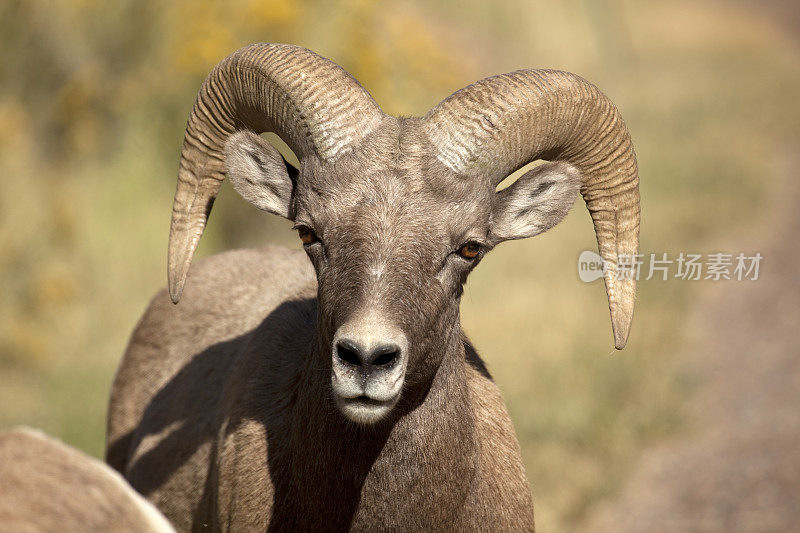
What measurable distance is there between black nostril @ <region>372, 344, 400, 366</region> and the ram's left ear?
1.28 meters

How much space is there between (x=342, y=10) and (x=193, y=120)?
808cm

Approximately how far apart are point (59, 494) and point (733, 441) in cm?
848

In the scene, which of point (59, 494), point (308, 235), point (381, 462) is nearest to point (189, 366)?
point (308, 235)

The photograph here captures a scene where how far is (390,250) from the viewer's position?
432cm

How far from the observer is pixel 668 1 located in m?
46.0

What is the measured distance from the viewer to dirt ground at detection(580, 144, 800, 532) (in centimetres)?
861

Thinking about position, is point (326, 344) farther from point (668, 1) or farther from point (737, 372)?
point (668, 1)

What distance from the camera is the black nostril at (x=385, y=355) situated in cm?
395

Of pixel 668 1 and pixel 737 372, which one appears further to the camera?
pixel 668 1

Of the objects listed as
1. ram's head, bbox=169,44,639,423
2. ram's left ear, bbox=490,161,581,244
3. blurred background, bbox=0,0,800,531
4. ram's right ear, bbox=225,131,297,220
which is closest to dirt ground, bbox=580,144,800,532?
blurred background, bbox=0,0,800,531

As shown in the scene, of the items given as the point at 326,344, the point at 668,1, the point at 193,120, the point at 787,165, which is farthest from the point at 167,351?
the point at 668,1

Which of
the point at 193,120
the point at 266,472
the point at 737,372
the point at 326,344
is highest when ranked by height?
the point at 193,120

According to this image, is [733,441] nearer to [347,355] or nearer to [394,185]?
[394,185]

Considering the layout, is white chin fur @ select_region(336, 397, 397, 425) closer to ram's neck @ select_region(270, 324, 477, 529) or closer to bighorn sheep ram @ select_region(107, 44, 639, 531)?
bighorn sheep ram @ select_region(107, 44, 639, 531)
